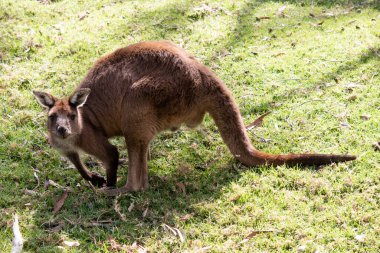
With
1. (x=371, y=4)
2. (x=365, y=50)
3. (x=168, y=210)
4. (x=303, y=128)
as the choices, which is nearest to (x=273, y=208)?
(x=168, y=210)

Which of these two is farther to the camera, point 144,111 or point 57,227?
point 144,111

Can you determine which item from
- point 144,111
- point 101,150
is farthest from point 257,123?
point 101,150

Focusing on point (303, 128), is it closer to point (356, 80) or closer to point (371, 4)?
point (356, 80)

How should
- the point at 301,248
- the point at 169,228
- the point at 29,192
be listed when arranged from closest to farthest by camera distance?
the point at 301,248 → the point at 169,228 → the point at 29,192

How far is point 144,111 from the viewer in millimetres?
4535

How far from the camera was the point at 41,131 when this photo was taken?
562cm

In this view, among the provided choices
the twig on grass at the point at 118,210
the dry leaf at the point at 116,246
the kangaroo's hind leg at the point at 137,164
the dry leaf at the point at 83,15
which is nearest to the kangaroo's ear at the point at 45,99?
the kangaroo's hind leg at the point at 137,164

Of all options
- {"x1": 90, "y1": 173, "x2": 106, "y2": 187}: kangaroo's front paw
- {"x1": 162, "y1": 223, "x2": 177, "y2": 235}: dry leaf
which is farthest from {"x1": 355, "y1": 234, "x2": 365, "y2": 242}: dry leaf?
{"x1": 90, "y1": 173, "x2": 106, "y2": 187}: kangaroo's front paw

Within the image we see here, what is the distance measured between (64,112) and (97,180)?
2.49 feet

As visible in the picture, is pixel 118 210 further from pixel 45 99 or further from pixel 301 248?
pixel 301 248

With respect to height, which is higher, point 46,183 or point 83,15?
point 83,15

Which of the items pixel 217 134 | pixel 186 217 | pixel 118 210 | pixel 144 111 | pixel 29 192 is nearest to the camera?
pixel 186 217

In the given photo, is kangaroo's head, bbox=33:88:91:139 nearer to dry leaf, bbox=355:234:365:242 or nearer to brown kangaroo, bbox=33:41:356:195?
brown kangaroo, bbox=33:41:356:195

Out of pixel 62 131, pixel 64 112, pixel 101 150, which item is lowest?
pixel 101 150
